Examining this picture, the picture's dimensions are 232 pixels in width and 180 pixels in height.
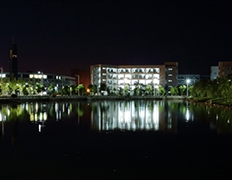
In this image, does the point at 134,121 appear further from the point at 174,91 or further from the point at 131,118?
the point at 174,91

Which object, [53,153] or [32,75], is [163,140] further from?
[32,75]

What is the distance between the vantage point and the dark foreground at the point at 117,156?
7.16 metres

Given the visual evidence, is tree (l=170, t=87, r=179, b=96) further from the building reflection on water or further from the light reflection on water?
the building reflection on water

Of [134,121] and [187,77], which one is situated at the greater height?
[187,77]

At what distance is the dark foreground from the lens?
7.16 m

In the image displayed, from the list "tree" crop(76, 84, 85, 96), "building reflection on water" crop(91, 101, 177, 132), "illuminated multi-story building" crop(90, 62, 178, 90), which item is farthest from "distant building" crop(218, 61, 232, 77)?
"building reflection on water" crop(91, 101, 177, 132)

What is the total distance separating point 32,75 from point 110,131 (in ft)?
250

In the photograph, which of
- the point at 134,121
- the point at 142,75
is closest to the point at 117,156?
the point at 134,121

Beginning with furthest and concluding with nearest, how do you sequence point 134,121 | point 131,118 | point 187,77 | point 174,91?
point 187,77
point 174,91
point 131,118
point 134,121

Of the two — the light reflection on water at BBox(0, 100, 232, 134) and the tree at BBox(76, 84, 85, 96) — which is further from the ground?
the tree at BBox(76, 84, 85, 96)

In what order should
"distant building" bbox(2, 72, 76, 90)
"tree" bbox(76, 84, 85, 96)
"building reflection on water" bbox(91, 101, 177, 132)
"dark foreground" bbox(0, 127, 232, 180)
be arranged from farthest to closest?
"distant building" bbox(2, 72, 76, 90) < "tree" bbox(76, 84, 85, 96) < "building reflection on water" bbox(91, 101, 177, 132) < "dark foreground" bbox(0, 127, 232, 180)

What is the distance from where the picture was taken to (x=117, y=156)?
348 inches

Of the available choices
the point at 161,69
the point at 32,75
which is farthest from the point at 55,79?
the point at 161,69

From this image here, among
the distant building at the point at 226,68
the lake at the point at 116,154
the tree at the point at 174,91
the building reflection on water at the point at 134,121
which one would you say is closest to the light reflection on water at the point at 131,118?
the building reflection on water at the point at 134,121
